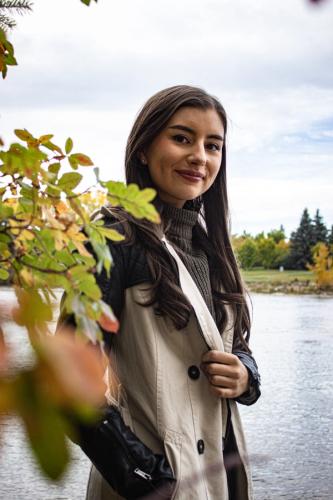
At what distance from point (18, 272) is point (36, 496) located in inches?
127

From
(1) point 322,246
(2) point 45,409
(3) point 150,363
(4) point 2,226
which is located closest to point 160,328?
(3) point 150,363

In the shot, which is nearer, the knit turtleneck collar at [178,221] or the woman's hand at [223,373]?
the woman's hand at [223,373]

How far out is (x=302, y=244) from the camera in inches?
Answer: 1563

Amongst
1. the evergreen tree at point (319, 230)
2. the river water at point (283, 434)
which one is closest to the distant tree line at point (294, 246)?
the evergreen tree at point (319, 230)

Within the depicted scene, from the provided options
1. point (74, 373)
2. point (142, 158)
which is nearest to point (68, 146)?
point (74, 373)

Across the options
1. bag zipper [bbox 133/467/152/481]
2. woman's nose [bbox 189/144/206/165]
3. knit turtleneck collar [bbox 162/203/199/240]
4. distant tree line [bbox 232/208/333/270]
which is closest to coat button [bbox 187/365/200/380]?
bag zipper [bbox 133/467/152/481]

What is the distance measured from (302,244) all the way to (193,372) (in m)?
38.6

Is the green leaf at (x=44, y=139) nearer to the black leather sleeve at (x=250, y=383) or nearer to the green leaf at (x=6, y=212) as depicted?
the green leaf at (x=6, y=212)

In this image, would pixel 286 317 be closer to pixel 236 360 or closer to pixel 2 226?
pixel 236 360

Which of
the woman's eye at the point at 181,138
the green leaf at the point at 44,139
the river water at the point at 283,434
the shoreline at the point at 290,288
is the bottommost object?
the shoreline at the point at 290,288

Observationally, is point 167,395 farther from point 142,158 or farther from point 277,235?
point 277,235

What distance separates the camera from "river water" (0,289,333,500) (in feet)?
12.7

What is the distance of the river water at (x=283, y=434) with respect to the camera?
3.86 m

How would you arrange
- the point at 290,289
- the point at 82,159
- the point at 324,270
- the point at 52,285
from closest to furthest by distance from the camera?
the point at 52,285, the point at 82,159, the point at 290,289, the point at 324,270
